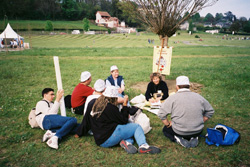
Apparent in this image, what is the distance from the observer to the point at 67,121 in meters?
4.48

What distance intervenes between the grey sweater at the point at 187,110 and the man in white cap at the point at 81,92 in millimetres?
2602

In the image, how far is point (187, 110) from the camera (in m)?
3.69

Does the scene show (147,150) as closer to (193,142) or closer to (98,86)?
(193,142)

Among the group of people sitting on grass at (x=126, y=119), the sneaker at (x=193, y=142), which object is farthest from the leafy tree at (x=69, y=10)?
the sneaker at (x=193, y=142)

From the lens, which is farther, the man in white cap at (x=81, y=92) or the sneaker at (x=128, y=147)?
the man in white cap at (x=81, y=92)

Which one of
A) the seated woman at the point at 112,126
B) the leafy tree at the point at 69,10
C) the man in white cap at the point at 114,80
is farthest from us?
the leafy tree at the point at 69,10

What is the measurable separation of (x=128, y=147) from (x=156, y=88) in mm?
3155

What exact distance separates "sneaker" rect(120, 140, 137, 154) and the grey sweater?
37.8 inches

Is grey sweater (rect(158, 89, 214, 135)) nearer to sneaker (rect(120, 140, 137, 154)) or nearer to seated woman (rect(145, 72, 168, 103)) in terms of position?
sneaker (rect(120, 140, 137, 154))

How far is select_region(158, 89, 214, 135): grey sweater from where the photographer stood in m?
3.69

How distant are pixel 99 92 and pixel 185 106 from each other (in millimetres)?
2089

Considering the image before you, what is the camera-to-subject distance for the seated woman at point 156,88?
6378 mm

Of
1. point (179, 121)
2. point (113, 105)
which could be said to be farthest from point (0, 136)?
point (179, 121)

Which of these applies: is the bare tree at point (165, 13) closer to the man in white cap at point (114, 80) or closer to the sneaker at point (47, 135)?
the man in white cap at point (114, 80)
